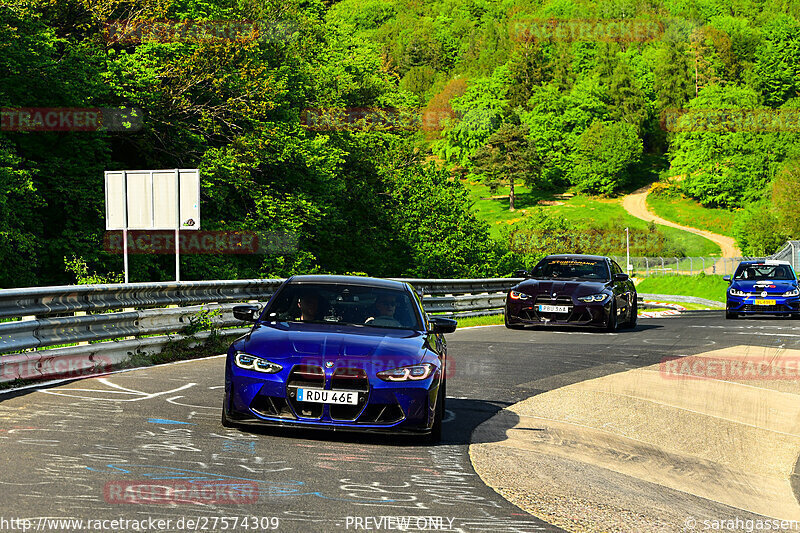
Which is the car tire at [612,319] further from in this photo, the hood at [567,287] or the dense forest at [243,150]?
the dense forest at [243,150]

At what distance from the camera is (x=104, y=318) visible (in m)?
12.1

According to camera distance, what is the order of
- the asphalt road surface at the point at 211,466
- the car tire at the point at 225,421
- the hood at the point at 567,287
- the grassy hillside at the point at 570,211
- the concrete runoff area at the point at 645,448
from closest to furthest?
the asphalt road surface at the point at 211,466, the concrete runoff area at the point at 645,448, the car tire at the point at 225,421, the hood at the point at 567,287, the grassy hillside at the point at 570,211

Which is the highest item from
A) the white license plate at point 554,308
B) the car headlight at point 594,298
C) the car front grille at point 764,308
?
the car headlight at point 594,298

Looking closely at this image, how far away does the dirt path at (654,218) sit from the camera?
11700cm

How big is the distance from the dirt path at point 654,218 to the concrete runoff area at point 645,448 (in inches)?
4191

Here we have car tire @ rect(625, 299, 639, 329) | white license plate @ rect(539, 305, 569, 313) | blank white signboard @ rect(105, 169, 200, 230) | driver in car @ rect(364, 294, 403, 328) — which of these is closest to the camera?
driver in car @ rect(364, 294, 403, 328)

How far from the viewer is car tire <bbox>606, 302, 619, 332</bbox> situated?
2080 centimetres

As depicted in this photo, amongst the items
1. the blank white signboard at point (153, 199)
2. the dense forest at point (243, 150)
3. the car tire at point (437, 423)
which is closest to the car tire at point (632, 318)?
the blank white signboard at point (153, 199)

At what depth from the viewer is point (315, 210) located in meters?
42.8

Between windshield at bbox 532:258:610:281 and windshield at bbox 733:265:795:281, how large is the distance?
10309 millimetres

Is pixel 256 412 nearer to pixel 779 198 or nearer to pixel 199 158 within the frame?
pixel 199 158

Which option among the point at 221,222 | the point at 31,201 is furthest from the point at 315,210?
the point at 31,201

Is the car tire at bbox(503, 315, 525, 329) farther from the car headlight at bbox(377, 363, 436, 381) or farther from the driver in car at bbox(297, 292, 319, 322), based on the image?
the car headlight at bbox(377, 363, 436, 381)

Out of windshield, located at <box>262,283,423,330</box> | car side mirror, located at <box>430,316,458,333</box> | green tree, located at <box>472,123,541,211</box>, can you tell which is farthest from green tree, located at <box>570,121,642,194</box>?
windshield, located at <box>262,283,423,330</box>
